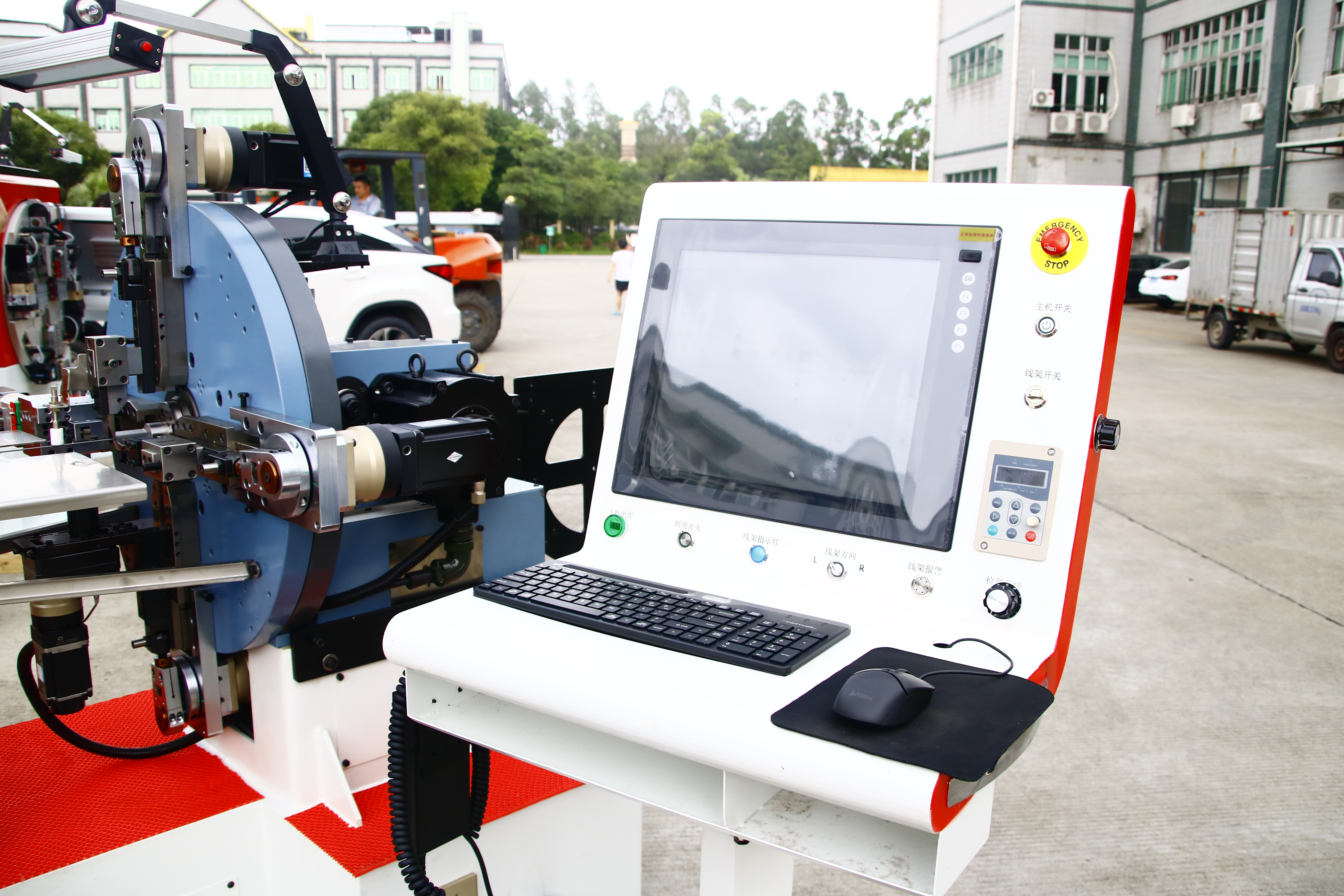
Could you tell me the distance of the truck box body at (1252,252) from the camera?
11.9m

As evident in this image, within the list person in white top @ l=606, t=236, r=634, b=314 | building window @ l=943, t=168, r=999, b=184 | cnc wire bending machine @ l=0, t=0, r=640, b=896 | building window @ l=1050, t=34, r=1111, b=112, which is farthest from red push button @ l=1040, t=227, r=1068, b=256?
building window @ l=1050, t=34, r=1111, b=112

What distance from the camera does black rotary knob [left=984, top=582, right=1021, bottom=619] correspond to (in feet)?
4.00

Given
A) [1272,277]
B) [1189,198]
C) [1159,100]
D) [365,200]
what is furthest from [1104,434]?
[1159,100]

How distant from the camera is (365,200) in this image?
29.2ft

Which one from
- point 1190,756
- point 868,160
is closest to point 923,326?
point 1190,756

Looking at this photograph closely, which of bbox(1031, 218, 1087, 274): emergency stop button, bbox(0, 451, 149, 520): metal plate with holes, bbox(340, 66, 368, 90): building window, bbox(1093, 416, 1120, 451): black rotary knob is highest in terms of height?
bbox(340, 66, 368, 90): building window

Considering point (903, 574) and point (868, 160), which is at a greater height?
point (868, 160)

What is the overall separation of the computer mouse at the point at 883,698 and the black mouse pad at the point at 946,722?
1 centimetres

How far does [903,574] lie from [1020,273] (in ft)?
1.38

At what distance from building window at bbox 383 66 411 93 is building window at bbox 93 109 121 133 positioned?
16519mm

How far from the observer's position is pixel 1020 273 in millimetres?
1251

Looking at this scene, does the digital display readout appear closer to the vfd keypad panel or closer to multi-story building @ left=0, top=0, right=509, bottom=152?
the vfd keypad panel

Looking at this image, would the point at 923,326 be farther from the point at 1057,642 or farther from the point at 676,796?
the point at 676,796

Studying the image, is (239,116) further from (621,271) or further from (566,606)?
(566,606)
